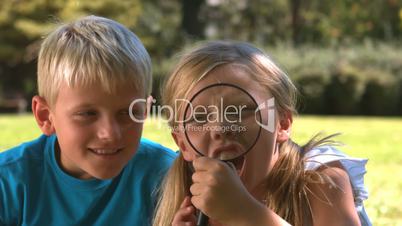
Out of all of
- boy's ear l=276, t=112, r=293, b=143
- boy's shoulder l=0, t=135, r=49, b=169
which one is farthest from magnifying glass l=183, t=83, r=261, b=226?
boy's shoulder l=0, t=135, r=49, b=169

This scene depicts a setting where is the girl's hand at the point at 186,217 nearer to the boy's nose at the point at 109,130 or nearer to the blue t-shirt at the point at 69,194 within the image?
the boy's nose at the point at 109,130

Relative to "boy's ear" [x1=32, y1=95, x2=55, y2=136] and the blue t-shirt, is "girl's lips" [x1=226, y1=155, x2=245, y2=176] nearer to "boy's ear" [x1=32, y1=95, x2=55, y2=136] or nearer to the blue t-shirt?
the blue t-shirt

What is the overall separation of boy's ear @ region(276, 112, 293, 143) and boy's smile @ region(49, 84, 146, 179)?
1.96 ft

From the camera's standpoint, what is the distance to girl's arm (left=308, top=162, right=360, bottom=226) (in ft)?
7.94

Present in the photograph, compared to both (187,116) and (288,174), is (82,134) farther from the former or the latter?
(288,174)

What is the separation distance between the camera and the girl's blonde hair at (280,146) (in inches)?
96.0

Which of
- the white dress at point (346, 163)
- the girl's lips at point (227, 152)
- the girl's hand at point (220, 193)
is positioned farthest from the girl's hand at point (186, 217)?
the white dress at point (346, 163)

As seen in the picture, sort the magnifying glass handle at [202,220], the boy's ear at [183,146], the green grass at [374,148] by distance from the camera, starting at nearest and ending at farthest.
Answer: the magnifying glass handle at [202,220] → the boy's ear at [183,146] → the green grass at [374,148]

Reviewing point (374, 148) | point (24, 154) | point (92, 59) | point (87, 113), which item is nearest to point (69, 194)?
point (24, 154)

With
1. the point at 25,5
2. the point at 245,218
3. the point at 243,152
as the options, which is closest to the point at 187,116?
the point at 243,152

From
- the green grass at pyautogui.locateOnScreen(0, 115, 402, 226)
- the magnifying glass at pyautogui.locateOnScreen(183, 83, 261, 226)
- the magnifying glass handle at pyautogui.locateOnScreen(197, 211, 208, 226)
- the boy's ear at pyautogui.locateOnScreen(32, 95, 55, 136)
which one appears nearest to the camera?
the magnifying glass handle at pyautogui.locateOnScreen(197, 211, 208, 226)

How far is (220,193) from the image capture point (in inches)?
82.7

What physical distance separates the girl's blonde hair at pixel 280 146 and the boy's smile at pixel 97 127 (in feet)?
0.61

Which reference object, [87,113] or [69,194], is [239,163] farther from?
[69,194]
